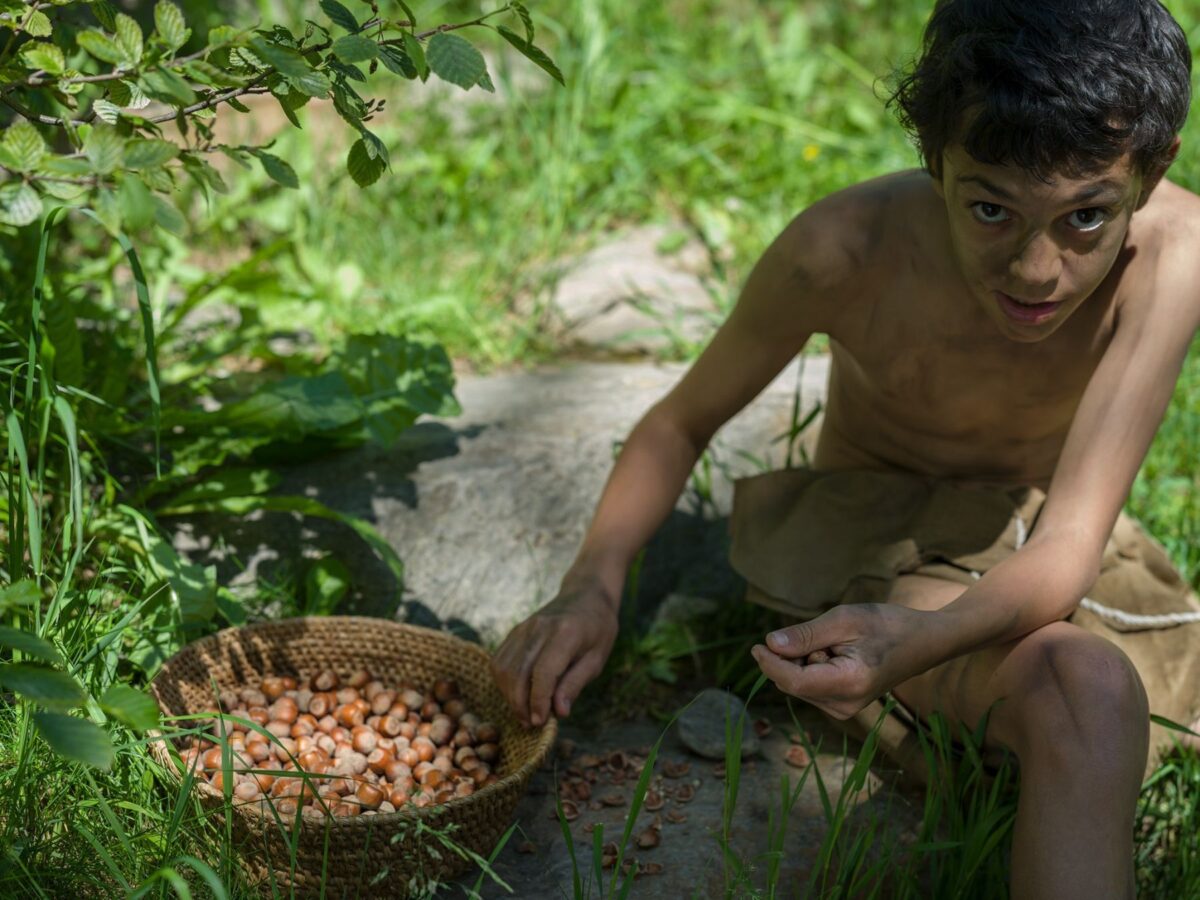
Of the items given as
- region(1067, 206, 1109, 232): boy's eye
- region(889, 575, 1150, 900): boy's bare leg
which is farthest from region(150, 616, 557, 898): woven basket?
region(1067, 206, 1109, 232): boy's eye

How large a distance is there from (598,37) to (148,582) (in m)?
2.36

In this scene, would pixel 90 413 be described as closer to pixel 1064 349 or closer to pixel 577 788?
pixel 577 788

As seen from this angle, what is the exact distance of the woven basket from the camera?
1572mm

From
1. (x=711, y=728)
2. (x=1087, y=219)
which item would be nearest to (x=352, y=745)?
(x=711, y=728)

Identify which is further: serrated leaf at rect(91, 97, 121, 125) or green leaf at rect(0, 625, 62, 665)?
serrated leaf at rect(91, 97, 121, 125)

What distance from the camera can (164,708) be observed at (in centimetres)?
174

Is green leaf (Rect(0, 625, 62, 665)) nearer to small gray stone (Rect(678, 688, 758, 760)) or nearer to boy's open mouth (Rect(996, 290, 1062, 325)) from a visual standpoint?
small gray stone (Rect(678, 688, 758, 760))

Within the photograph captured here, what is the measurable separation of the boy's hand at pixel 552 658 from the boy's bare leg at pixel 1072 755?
54 centimetres

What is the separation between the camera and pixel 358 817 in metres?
1.55

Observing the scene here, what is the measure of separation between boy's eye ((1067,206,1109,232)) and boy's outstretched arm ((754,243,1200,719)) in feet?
0.86

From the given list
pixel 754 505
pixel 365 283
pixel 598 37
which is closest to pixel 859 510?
pixel 754 505

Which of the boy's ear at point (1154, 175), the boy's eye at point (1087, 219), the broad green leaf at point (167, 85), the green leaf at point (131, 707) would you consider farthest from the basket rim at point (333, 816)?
the boy's ear at point (1154, 175)

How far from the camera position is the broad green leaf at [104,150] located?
3.92 ft

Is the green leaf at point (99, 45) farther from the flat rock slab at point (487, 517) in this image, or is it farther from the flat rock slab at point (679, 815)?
the flat rock slab at point (487, 517)
